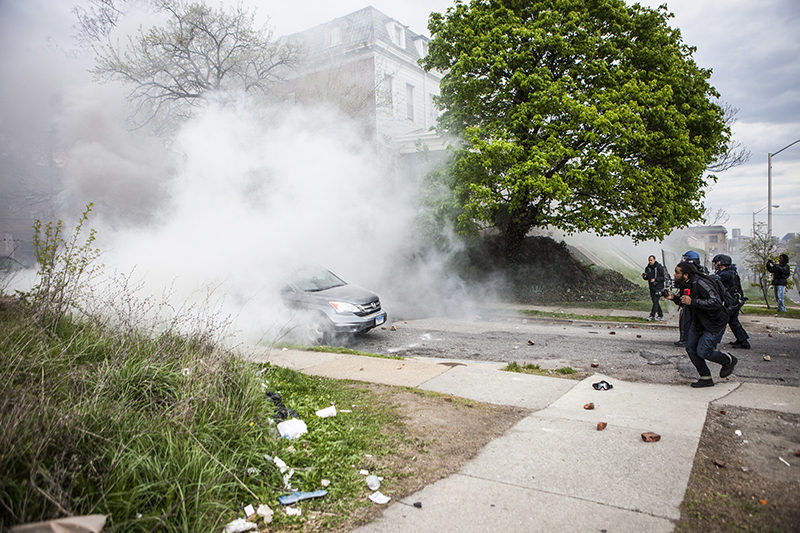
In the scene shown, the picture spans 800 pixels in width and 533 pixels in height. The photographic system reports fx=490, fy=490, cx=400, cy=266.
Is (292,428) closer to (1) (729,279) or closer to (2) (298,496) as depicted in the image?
(2) (298,496)

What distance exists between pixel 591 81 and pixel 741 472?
1161 cm

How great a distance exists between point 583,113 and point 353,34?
11.4 metres

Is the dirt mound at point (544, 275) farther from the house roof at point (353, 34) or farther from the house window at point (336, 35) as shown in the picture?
the house window at point (336, 35)

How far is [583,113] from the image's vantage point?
11.6m

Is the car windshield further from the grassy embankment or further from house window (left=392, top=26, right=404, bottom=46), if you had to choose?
house window (left=392, top=26, right=404, bottom=46)

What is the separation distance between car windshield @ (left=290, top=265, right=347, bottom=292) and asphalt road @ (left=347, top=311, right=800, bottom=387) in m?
1.11

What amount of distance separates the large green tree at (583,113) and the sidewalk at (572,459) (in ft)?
24.7

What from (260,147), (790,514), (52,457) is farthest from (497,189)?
(52,457)

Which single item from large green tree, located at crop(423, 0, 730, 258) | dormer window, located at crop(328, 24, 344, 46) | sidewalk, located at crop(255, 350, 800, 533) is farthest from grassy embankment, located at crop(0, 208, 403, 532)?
dormer window, located at crop(328, 24, 344, 46)

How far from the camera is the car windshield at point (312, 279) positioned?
8.46 meters

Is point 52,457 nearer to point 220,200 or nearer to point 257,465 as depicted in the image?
point 257,465

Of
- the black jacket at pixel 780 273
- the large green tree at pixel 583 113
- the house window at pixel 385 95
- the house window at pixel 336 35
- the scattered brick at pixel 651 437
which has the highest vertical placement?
the house window at pixel 336 35

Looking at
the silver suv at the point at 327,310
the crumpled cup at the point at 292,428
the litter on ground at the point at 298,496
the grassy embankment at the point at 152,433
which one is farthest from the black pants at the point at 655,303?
the litter on ground at the point at 298,496

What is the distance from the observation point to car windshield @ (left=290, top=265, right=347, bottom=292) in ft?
27.8
